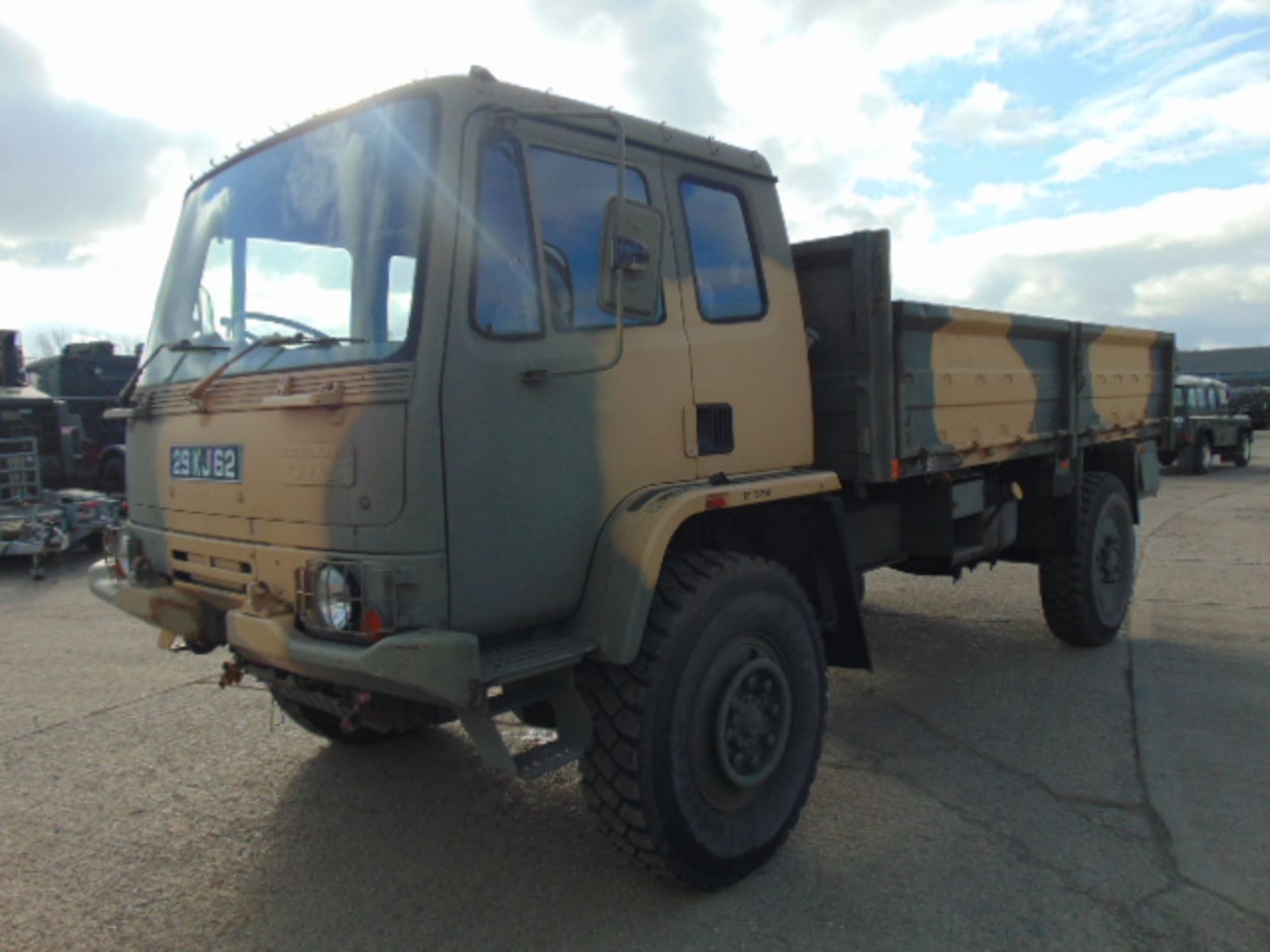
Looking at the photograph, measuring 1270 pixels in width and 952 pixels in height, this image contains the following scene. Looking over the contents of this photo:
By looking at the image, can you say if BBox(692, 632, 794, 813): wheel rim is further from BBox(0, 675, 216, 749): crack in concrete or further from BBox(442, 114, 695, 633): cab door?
BBox(0, 675, 216, 749): crack in concrete

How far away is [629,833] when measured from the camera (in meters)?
3.22

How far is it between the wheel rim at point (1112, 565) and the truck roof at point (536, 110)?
3.75 metres

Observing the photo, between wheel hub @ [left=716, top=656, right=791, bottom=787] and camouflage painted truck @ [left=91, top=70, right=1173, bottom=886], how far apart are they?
11 mm

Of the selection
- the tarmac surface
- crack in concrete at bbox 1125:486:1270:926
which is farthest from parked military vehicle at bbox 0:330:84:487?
crack in concrete at bbox 1125:486:1270:926

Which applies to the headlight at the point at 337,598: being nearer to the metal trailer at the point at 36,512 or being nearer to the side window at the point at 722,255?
the side window at the point at 722,255

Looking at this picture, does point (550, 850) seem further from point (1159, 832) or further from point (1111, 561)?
point (1111, 561)

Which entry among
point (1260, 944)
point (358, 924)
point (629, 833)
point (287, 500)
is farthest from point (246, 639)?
point (1260, 944)

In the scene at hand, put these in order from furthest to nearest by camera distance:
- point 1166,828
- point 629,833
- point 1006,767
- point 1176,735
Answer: point 1176,735, point 1006,767, point 1166,828, point 629,833

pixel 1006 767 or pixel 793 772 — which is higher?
pixel 793 772

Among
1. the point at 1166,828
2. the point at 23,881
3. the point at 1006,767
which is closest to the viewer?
the point at 23,881

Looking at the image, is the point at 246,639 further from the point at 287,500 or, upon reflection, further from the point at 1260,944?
the point at 1260,944

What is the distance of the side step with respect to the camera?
2.90 metres

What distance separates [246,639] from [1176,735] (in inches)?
169

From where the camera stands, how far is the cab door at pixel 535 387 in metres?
2.94
